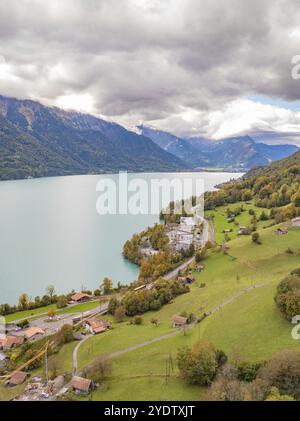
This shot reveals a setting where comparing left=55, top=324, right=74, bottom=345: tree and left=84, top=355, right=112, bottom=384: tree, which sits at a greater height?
left=84, top=355, right=112, bottom=384: tree

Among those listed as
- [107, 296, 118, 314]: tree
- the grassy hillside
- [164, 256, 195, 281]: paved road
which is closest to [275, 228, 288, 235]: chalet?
the grassy hillside

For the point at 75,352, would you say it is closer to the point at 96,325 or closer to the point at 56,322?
the point at 96,325

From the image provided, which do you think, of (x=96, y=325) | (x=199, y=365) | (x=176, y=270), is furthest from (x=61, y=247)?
(x=199, y=365)

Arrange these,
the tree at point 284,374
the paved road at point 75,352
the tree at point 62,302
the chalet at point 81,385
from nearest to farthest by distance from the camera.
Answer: the tree at point 284,374 < the chalet at point 81,385 < the paved road at point 75,352 < the tree at point 62,302

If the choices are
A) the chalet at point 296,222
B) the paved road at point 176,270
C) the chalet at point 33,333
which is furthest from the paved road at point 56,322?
the chalet at point 296,222

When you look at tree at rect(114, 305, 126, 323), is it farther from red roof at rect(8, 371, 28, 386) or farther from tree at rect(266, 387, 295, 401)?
tree at rect(266, 387, 295, 401)

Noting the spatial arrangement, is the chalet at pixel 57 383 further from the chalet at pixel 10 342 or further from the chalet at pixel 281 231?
the chalet at pixel 281 231

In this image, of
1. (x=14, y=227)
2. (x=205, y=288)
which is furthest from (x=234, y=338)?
(x=14, y=227)
